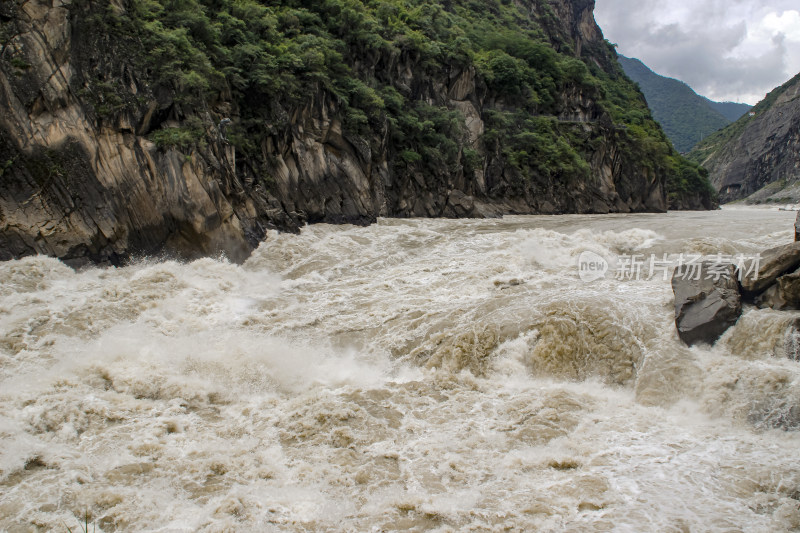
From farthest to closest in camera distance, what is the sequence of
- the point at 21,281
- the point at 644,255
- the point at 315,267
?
the point at 315,267 → the point at 644,255 → the point at 21,281

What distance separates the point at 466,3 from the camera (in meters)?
45.1

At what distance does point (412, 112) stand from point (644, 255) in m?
16.1

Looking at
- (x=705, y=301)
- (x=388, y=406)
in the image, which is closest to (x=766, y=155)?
(x=705, y=301)

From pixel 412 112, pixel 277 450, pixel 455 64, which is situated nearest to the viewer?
pixel 277 450

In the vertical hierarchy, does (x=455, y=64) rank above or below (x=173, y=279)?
above

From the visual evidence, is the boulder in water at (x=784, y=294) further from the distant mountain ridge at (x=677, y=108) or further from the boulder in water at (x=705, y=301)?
the distant mountain ridge at (x=677, y=108)

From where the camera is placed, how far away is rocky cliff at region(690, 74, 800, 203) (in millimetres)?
66938

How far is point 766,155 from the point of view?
72750 mm

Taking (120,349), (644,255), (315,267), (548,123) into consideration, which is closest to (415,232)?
(315,267)

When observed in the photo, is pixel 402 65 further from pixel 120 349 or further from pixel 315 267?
pixel 120 349

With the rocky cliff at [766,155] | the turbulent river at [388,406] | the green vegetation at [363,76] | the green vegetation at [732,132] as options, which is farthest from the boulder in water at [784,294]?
the green vegetation at [732,132]

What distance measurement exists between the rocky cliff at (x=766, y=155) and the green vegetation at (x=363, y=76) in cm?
3782

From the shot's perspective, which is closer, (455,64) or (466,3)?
(455,64)

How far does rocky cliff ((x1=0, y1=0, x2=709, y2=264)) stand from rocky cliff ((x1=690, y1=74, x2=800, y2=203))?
43.7 m
